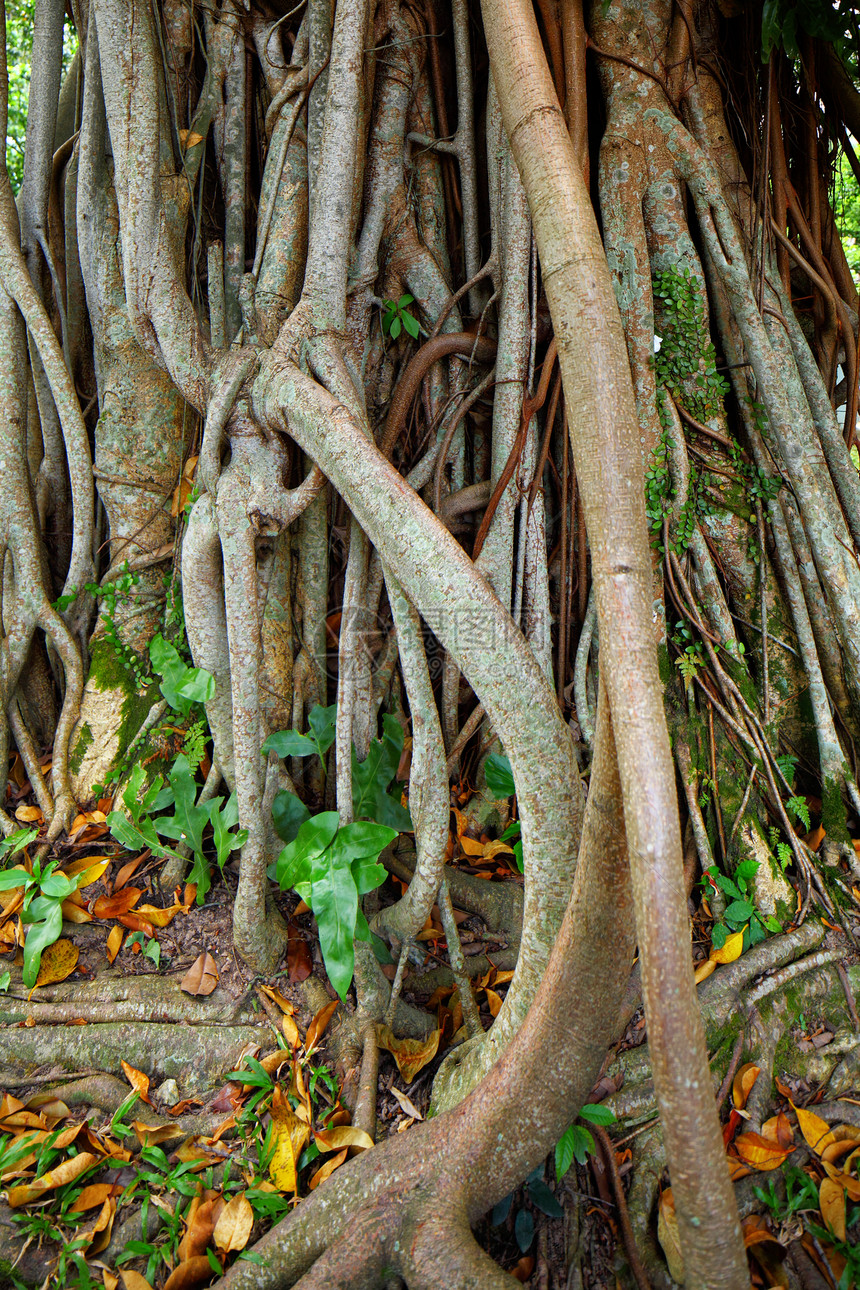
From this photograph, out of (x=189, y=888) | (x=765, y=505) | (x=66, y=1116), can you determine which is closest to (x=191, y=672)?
(x=189, y=888)

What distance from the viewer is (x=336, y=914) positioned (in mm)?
1703

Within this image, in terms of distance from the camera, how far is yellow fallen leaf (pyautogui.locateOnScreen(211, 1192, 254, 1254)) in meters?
1.45

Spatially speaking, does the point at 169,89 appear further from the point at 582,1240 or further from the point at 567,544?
the point at 582,1240

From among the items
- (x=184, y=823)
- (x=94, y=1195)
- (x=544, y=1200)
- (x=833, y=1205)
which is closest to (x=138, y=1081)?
(x=94, y=1195)

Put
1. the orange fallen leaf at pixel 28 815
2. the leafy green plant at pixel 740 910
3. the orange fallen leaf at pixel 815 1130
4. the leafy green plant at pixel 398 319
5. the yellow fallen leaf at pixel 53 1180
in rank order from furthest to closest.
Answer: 1. the orange fallen leaf at pixel 28 815
2. the leafy green plant at pixel 398 319
3. the leafy green plant at pixel 740 910
4. the orange fallen leaf at pixel 815 1130
5. the yellow fallen leaf at pixel 53 1180

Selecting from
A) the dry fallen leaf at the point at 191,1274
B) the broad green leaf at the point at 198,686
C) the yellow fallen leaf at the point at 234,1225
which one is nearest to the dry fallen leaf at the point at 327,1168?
the yellow fallen leaf at the point at 234,1225

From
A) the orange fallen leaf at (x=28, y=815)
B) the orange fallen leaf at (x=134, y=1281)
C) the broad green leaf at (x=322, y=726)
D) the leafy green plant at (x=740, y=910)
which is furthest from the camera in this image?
the orange fallen leaf at (x=28, y=815)

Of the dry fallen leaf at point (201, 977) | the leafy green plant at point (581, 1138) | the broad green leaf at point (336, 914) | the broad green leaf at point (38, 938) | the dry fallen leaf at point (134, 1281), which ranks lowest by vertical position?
the leafy green plant at point (581, 1138)

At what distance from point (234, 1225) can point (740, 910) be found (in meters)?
1.44

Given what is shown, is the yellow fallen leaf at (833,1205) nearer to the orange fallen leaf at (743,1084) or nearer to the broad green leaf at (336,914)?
the orange fallen leaf at (743,1084)

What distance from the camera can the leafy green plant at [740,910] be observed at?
1.97 metres

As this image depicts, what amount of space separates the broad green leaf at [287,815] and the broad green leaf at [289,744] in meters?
0.13

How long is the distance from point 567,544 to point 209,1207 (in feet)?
6.52

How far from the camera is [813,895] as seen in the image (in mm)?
2078
